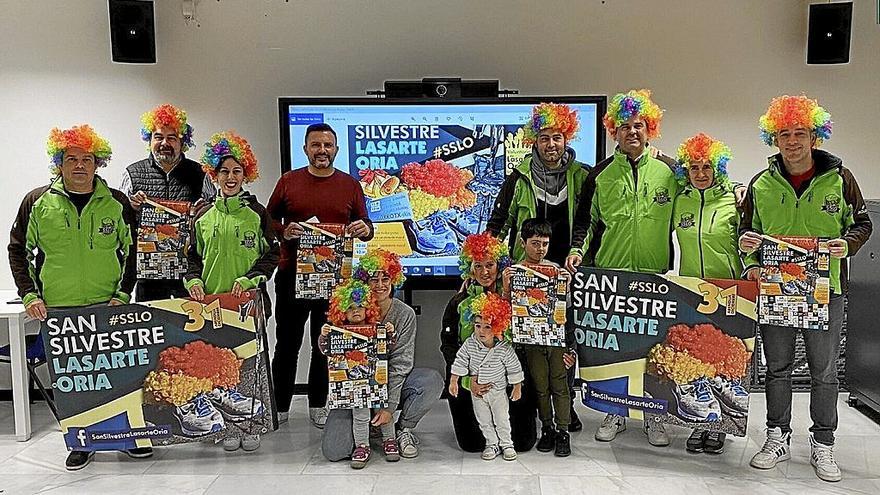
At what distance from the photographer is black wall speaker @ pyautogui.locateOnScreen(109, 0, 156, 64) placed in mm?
4441

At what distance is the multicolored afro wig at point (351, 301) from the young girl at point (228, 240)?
40cm

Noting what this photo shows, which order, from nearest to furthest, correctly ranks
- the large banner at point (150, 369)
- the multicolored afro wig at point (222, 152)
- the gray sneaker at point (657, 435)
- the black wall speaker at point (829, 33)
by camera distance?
1. the large banner at point (150, 369)
2. the multicolored afro wig at point (222, 152)
3. the gray sneaker at point (657, 435)
4. the black wall speaker at point (829, 33)

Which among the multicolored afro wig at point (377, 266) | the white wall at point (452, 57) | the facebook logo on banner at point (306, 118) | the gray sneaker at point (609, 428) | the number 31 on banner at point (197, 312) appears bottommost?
the gray sneaker at point (609, 428)

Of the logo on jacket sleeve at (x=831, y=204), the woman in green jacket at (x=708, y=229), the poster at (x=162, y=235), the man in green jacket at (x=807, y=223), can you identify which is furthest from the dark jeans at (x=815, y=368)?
the poster at (x=162, y=235)

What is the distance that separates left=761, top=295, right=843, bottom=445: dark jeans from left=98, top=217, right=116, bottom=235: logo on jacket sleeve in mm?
2860

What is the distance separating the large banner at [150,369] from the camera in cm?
351

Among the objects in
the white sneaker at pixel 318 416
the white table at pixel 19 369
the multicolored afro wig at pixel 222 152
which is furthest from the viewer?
the white sneaker at pixel 318 416

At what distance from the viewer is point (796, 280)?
3.34 m

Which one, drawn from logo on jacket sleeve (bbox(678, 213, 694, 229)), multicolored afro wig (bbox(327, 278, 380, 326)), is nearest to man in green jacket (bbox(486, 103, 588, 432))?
logo on jacket sleeve (bbox(678, 213, 694, 229))

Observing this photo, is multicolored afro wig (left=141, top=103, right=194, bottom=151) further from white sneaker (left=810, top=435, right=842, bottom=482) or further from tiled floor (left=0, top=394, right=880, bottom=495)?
white sneaker (left=810, top=435, right=842, bottom=482)

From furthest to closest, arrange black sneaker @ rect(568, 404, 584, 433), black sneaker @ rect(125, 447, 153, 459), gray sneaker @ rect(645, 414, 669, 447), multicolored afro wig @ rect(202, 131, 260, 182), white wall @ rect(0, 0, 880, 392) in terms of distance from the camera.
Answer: white wall @ rect(0, 0, 880, 392) < black sneaker @ rect(568, 404, 584, 433) < gray sneaker @ rect(645, 414, 669, 447) < black sneaker @ rect(125, 447, 153, 459) < multicolored afro wig @ rect(202, 131, 260, 182)

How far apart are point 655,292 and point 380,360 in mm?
1239

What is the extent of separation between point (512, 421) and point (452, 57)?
2.12 metres

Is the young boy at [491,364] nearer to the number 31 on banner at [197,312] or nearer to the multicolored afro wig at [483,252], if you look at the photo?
the multicolored afro wig at [483,252]
